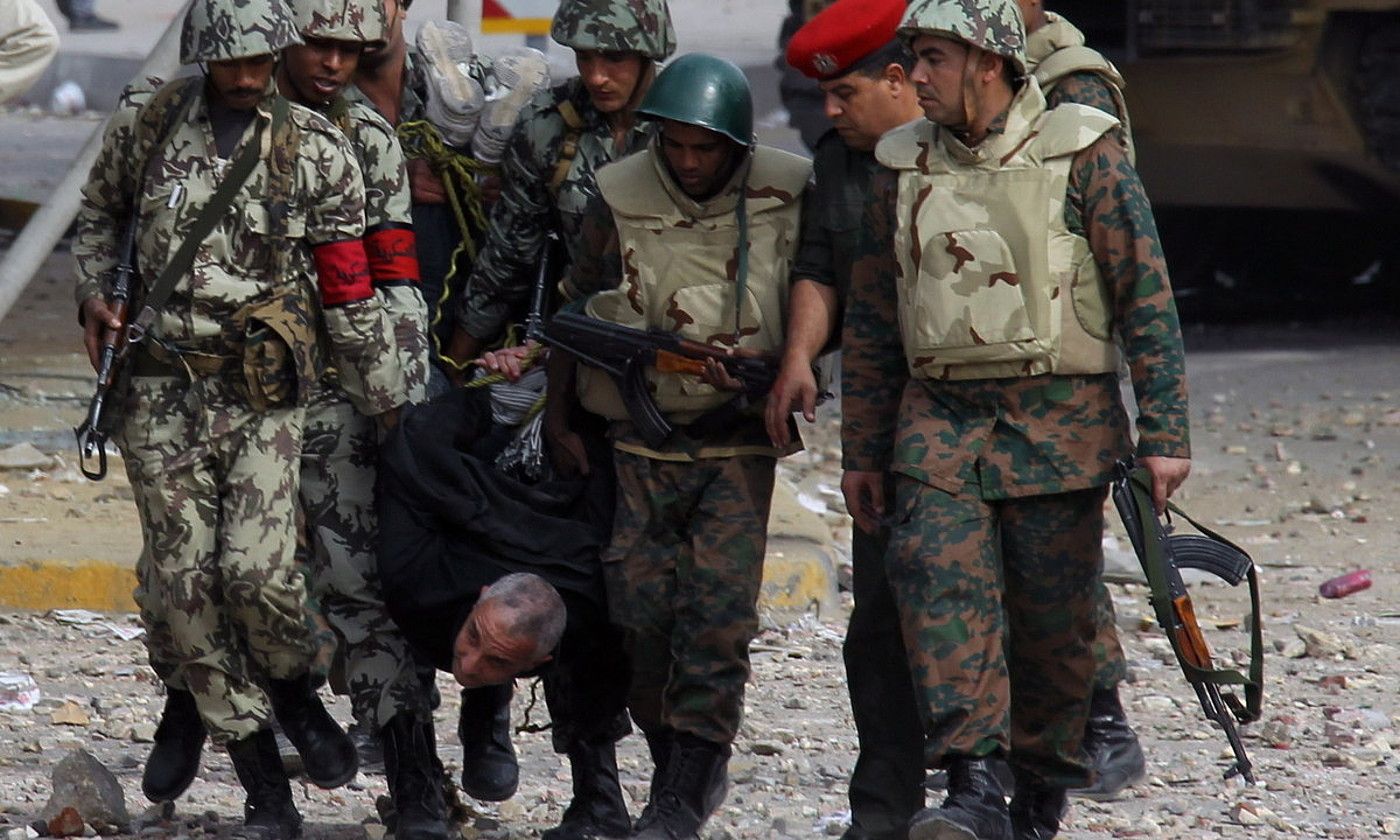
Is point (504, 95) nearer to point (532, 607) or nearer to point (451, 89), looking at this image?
point (451, 89)

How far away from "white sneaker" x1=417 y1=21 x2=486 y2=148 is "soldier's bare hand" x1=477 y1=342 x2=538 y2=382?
485mm

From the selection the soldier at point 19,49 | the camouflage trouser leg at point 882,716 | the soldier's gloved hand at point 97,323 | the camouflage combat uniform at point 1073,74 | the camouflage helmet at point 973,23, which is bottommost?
the soldier at point 19,49

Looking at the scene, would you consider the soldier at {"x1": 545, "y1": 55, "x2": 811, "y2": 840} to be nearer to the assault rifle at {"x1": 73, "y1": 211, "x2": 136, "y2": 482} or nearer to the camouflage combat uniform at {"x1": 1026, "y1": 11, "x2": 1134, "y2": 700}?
the camouflage combat uniform at {"x1": 1026, "y1": 11, "x2": 1134, "y2": 700}

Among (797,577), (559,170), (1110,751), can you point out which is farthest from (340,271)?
(797,577)

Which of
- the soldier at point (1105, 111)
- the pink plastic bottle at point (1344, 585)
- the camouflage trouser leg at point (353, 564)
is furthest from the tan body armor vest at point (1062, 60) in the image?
the pink plastic bottle at point (1344, 585)

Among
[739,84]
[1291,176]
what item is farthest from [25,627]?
[1291,176]

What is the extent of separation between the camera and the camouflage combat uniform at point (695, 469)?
13.9ft

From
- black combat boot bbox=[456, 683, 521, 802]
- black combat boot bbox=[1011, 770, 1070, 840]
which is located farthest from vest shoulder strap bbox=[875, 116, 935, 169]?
black combat boot bbox=[456, 683, 521, 802]

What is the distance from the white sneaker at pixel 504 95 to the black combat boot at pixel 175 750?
4.09 feet

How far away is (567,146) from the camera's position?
4.50m

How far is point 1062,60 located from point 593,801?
68.1 inches

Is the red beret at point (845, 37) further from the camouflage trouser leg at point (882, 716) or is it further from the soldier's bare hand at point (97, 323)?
the soldier's bare hand at point (97, 323)

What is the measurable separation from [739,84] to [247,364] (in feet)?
3.39

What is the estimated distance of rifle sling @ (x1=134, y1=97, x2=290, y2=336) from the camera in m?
4.14
